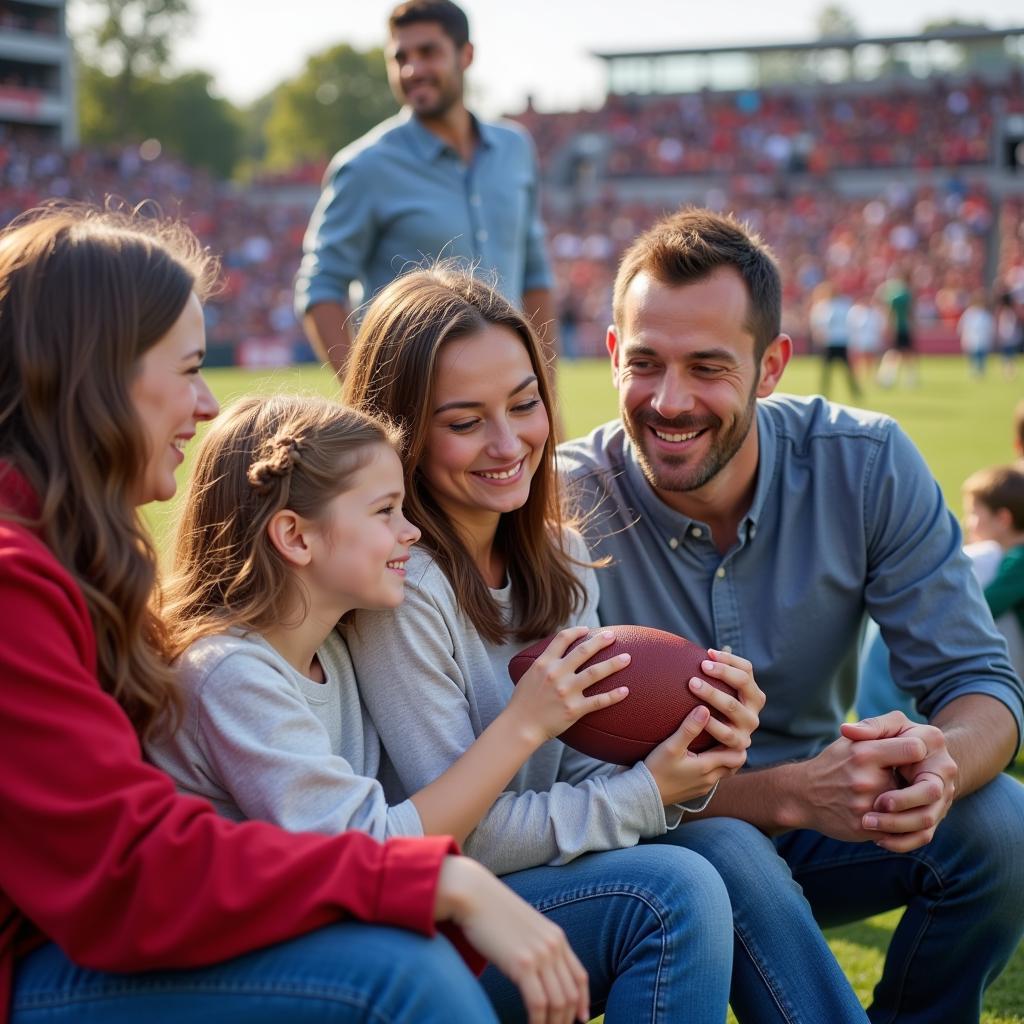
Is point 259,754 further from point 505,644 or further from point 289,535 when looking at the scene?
point 505,644

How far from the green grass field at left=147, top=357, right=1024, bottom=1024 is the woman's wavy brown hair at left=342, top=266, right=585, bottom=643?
176 millimetres

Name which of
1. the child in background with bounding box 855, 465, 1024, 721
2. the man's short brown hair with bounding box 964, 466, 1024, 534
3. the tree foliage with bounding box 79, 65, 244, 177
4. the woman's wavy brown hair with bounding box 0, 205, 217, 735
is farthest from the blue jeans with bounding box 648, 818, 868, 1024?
the tree foliage with bounding box 79, 65, 244, 177

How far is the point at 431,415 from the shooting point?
2609 millimetres

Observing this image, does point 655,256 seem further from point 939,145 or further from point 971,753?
point 939,145

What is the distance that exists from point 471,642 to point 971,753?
1.09 meters

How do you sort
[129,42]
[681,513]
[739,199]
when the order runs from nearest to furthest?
[681,513]
[739,199]
[129,42]

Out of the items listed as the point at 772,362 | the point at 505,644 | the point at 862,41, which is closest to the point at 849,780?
the point at 505,644

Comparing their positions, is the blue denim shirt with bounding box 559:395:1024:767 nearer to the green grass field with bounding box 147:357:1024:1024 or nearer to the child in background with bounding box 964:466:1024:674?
the green grass field with bounding box 147:357:1024:1024

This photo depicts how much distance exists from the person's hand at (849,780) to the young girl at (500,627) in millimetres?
203

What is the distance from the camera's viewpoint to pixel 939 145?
39.7m

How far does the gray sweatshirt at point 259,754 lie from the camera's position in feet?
6.68

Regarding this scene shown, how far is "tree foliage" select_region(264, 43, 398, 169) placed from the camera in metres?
67.1

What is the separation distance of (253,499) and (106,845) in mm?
761

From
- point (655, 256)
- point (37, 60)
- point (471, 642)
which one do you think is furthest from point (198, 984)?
point (37, 60)
